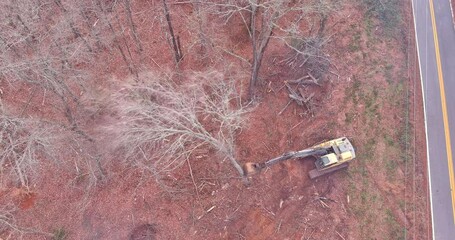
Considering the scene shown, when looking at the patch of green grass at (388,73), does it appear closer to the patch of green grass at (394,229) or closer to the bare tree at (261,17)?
the bare tree at (261,17)

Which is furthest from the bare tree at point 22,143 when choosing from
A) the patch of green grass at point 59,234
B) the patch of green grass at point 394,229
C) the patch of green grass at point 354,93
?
the patch of green grass at point 394,229

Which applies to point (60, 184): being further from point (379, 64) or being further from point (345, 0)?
point (345, 0)

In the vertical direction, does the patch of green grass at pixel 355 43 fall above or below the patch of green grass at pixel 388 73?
above

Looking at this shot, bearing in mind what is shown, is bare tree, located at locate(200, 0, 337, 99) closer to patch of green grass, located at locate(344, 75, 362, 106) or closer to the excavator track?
patch of green grass, located at locate(344, 75, 362, 106)

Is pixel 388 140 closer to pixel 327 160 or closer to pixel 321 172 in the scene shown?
pixel 327 160

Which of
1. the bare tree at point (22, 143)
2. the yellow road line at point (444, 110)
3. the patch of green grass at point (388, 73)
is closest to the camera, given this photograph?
the bare tree at point (22, 143)

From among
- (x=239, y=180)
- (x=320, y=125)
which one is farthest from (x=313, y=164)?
(x=239, y=180)

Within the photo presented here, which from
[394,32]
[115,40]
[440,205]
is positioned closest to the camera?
[440,205]
